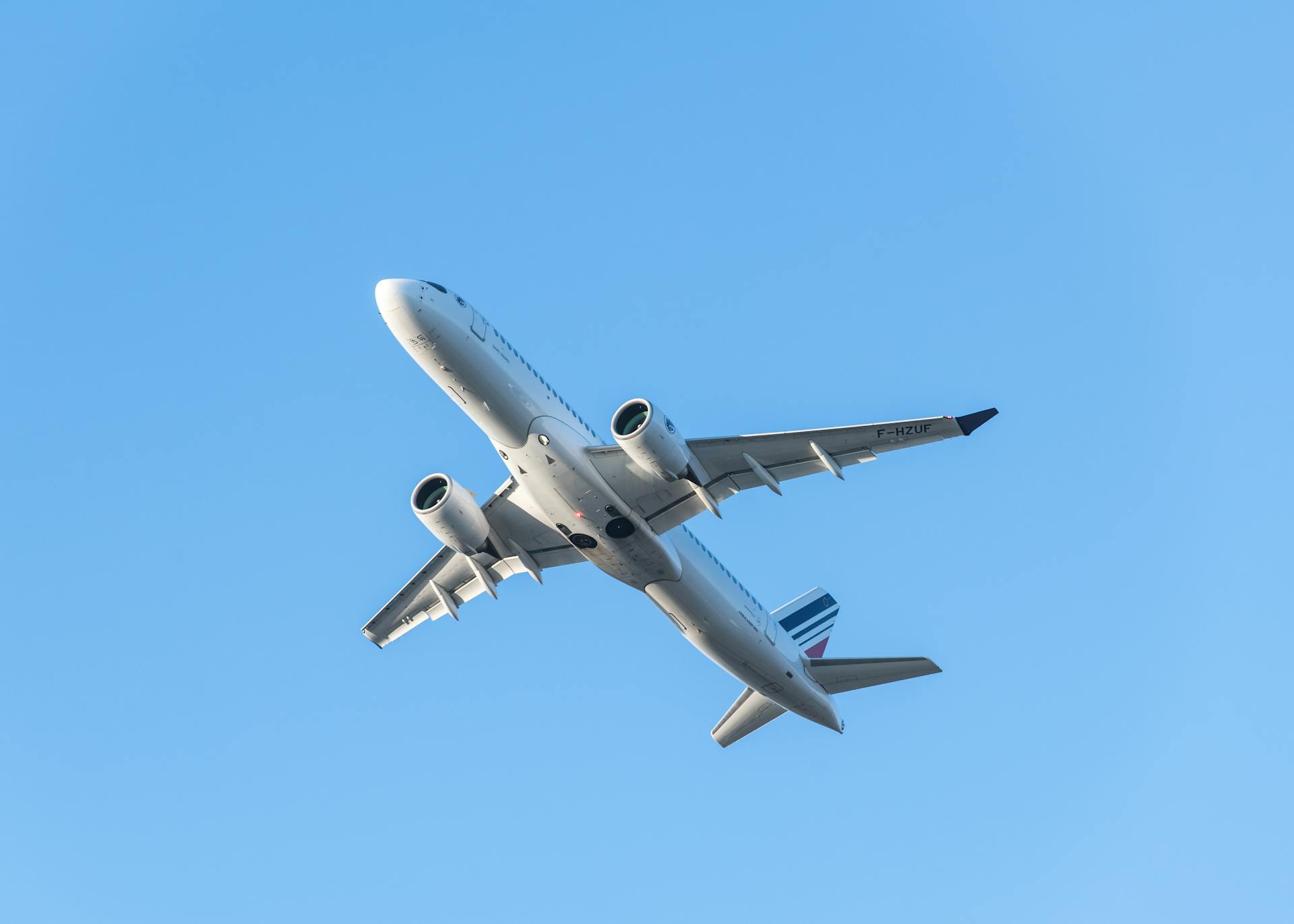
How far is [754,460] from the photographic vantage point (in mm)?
38188

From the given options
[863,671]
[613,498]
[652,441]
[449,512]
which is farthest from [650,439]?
[863,671]

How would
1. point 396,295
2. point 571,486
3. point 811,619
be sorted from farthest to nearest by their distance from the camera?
1. point 811,619
2. point 571,486
3. point 396,295

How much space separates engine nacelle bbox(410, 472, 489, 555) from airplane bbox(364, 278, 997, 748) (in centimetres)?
4

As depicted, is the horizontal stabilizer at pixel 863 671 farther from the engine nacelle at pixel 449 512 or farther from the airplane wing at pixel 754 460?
the engine nacelle at pixel 449 512

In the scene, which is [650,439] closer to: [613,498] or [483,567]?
[613,498]

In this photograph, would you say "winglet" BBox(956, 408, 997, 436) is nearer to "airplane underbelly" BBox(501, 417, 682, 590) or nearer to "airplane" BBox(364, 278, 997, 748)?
"airplane" BBox(364, 278, 997, 748)

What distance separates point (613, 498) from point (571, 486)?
4.13ft

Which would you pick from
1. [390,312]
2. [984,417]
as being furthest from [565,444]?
[984,417]

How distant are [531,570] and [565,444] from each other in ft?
22.2

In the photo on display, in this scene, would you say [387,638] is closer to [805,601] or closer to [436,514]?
[436,514]

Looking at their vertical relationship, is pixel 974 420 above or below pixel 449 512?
below

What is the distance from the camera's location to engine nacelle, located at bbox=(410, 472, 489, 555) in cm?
3900

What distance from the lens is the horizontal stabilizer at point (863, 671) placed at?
4300 centimetres

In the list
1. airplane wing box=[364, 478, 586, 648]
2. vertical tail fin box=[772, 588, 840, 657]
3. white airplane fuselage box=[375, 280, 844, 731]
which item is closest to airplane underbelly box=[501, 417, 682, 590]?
white airplane fuselage box=[375, 280, 844, 731]
